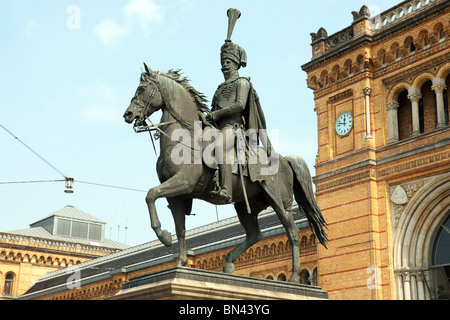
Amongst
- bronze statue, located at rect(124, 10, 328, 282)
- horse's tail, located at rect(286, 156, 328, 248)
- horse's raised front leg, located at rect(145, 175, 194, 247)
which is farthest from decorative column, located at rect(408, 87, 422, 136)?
horse's raised front leg, located at rect(145, 175, 194, 247)

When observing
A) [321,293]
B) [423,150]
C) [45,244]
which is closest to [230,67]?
[321,293]

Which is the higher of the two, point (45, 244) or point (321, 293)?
point (45, 244)

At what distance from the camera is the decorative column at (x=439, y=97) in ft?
80.3

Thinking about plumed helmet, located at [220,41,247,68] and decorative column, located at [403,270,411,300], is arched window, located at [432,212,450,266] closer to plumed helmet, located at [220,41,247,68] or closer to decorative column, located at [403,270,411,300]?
decorative column, located at [403,270,411,300]

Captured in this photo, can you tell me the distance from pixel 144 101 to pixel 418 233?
16.9 meters

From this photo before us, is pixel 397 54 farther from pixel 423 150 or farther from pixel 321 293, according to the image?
pixel 321 293

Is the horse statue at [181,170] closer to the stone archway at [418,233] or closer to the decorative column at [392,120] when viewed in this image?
the stone archway at [418,233]

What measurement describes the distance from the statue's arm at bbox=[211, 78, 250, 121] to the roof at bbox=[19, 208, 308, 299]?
66.9ft

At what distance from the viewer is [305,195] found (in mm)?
12062

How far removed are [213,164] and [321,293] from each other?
2.77 meters

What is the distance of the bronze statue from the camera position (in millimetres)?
10117

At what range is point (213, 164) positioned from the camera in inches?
410
